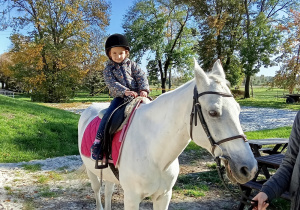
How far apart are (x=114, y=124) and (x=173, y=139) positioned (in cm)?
68

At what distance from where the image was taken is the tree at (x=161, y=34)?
2988cm

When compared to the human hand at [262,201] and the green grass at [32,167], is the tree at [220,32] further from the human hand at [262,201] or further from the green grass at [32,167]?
the human hand at [262,201]

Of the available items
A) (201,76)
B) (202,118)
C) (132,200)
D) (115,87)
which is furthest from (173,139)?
(115,87)

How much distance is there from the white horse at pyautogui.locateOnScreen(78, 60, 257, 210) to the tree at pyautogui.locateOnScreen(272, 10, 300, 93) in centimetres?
2017

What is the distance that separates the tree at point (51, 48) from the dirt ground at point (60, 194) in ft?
55.2

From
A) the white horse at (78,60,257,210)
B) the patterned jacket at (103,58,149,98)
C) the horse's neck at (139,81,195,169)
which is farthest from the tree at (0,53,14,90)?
the horse's neck at (139,81,195,169)

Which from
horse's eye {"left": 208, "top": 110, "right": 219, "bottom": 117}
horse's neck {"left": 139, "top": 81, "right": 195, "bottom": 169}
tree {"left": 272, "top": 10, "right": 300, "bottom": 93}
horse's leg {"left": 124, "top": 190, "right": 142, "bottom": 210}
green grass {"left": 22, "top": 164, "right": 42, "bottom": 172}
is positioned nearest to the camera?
horse's eye {"left": 208, "top": 110, "right": 219, "bottom": 117}

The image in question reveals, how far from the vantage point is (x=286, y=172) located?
64.9 inches

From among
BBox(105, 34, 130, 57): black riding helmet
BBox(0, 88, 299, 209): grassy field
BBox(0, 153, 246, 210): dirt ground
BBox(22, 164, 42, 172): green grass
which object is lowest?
BBox(0, 153, 246, 210): dirt ground

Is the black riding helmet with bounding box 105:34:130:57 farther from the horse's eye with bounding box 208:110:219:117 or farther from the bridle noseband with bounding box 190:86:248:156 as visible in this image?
the horse's eye with bounding box 208:110:219:117

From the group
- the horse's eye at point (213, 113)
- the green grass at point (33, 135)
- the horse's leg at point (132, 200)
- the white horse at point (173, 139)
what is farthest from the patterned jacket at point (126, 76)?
the green grass at point (33, 135)

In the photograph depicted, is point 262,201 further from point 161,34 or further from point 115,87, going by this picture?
point 161,34

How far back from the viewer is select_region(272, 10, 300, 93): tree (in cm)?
1873

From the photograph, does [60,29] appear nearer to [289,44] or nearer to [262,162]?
[289,44]
